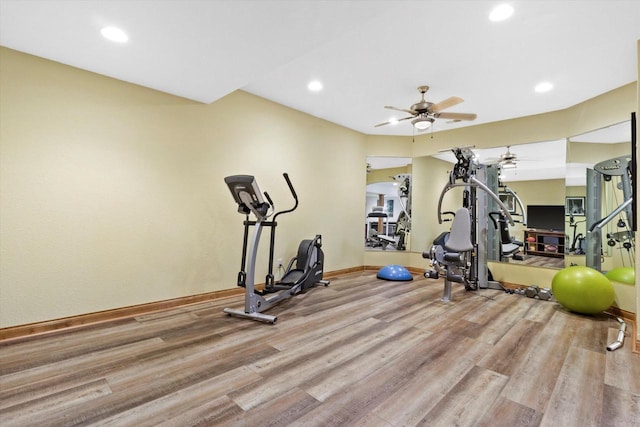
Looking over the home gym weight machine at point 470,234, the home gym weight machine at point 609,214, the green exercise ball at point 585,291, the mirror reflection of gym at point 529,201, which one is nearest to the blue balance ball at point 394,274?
the home gym weight machine at point 470,234

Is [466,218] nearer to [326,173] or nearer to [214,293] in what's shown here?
[326,173]

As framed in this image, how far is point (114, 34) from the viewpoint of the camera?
2205mm

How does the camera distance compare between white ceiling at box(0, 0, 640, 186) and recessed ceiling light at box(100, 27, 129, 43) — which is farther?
recessed ceiling light at box(100, 27, 129, 43)

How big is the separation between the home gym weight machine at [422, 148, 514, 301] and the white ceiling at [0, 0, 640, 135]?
1129mm

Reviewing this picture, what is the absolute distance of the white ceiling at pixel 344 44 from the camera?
198 centimetres

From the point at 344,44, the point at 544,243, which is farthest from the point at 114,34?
the point at 544,243

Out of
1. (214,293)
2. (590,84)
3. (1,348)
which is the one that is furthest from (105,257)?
(590,84)

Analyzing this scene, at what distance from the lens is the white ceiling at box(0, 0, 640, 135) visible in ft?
6.50

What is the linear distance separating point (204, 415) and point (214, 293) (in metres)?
2.23

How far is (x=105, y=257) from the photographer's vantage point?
286cm

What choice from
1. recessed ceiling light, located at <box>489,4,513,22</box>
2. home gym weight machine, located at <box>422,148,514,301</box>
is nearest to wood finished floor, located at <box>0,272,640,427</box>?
home gym weight machine, located at <box>422,148,514,301</box>

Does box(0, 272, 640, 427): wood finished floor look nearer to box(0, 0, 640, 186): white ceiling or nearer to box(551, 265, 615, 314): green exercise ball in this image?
box(551, 265, 615, 314): green exercise ball

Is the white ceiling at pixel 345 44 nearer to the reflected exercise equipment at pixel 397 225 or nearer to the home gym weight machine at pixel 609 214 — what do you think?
the home gym weight machine at pixel 609 214

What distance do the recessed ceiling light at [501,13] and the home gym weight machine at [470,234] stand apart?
1.90m
